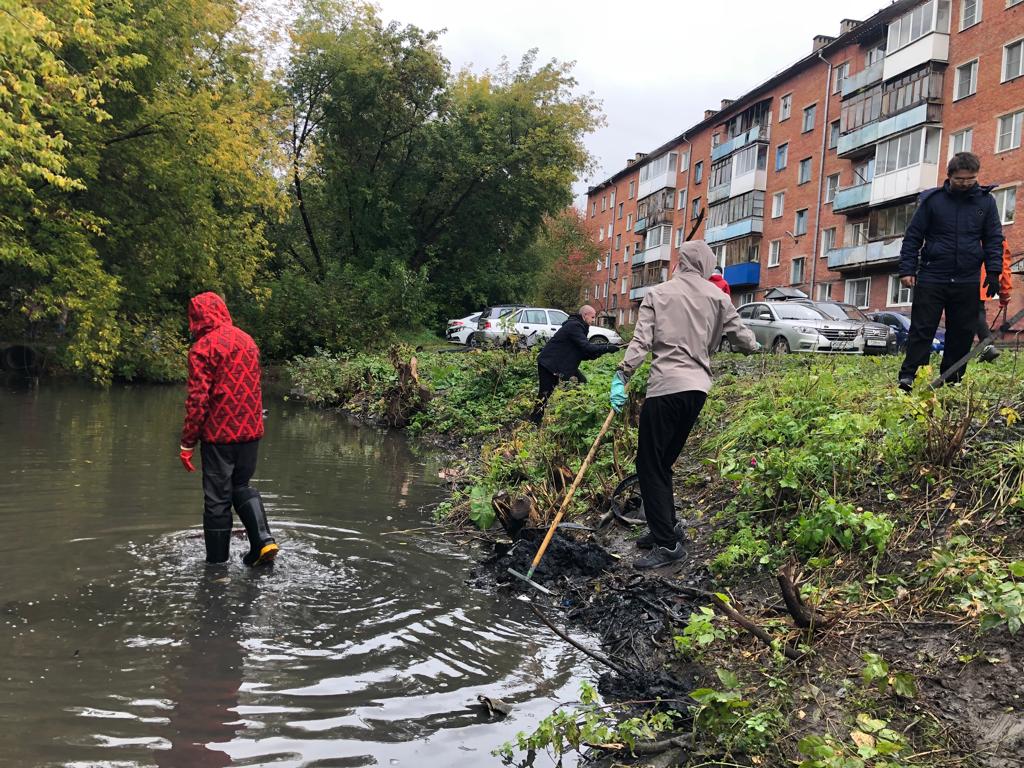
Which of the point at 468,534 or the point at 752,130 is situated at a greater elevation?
the point at 752,130

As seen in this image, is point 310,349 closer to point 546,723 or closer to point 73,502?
point 73,502

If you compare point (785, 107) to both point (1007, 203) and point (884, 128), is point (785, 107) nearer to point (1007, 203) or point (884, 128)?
point (884, 128)

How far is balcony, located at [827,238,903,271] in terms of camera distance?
34.6m

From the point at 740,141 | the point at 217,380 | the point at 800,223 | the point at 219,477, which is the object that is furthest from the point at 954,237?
the point at 740,141

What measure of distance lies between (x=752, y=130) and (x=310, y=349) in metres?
32.5

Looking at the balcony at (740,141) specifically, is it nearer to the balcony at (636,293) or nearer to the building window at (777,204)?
the building window at (777,204)

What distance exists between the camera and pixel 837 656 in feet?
11.9

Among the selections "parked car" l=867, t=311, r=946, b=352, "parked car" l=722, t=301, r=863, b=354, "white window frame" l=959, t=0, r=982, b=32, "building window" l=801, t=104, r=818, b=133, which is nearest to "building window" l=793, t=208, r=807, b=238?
"building window" l=801, t=104, r=818, b=133

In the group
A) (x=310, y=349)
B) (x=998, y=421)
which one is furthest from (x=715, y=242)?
(x=998, y=421)

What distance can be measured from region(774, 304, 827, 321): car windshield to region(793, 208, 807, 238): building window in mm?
24246

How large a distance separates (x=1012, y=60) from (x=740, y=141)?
64.8ft

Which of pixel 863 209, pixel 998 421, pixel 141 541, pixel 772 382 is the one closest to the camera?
pixel 998 421

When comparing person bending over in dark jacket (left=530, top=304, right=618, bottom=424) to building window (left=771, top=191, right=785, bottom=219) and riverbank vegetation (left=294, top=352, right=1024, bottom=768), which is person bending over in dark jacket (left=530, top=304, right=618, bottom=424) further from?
building window (left=771, top=191, right=785, bottom=219)

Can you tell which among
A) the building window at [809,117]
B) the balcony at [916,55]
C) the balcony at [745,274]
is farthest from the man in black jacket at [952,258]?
the balcony at [745,274]
